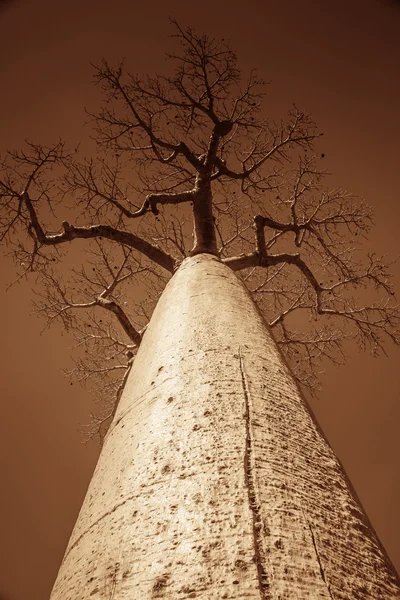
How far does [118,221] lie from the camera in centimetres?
344

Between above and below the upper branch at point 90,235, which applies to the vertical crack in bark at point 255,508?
below

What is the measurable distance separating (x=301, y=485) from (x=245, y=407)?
8.9 inches

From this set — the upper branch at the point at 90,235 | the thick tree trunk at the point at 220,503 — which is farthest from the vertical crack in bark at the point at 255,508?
the upper branch at the point at 90,235

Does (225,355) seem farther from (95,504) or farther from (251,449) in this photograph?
(95,504)

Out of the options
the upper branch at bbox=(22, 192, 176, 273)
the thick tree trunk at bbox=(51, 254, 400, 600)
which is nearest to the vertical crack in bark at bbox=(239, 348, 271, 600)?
the thick tree trunk at bbox=(51, 254, 400, 600)

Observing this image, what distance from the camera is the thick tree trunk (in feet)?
1.96

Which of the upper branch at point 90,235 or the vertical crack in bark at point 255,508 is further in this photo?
the upper branch at point 90,235

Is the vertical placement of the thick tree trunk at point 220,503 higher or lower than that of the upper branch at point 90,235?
lower

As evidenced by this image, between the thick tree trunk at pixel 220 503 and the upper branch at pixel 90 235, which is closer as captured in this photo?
the thick tree trunk at pixel 220 503

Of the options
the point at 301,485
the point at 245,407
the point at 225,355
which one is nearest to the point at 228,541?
the point at 301,485

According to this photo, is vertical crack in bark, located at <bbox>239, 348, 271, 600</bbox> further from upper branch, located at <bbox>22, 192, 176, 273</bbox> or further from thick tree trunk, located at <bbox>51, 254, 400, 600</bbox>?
upper branch, located at <bbox>22, 192, 176, 273</bbox>

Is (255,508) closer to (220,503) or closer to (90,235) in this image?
(220,503)

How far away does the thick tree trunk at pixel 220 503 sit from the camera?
1.96 ft

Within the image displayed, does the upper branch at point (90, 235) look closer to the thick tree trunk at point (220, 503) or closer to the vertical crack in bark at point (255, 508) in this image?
the thick tree trunk at point (220, 503)
